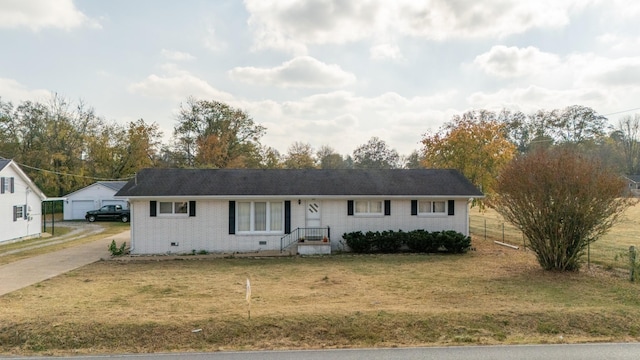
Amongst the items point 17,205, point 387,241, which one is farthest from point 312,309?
point 17,205

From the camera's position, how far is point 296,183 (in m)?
19.3

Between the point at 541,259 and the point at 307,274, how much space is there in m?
8.03

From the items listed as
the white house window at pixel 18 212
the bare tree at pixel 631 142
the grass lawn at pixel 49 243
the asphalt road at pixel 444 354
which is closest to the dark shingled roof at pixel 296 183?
the grass lawn at pixel 49 243

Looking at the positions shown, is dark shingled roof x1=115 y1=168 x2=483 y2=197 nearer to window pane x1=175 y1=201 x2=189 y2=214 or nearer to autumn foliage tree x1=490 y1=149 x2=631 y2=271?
window pane x1=175 y1=201 x2=189 y2=214

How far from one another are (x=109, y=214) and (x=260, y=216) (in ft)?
80.1

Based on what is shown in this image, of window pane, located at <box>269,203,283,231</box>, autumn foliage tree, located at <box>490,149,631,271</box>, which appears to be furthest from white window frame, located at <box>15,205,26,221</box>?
autumn foliage tree, located at <box>490,149,631,271</box>

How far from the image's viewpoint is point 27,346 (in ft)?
24.0

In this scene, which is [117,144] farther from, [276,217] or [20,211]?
[276,217]

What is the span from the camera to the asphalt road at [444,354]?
6742 mm

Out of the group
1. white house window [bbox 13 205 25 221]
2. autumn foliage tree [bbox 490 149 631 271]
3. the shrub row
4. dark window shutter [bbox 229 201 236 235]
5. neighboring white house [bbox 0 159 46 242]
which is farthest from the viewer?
white house window [bbox 13 205 25 221]

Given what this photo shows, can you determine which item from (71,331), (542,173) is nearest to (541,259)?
(542,173)

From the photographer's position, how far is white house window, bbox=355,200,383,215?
1891cm

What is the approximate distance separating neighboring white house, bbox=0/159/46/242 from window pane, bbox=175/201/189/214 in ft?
40.3

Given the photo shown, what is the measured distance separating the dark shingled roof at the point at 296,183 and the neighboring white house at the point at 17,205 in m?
10.1
